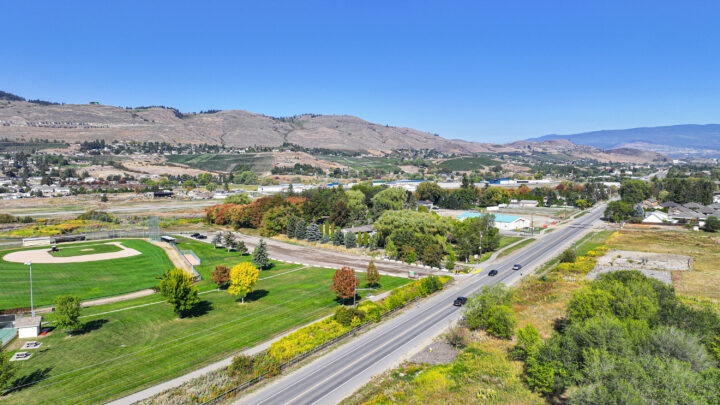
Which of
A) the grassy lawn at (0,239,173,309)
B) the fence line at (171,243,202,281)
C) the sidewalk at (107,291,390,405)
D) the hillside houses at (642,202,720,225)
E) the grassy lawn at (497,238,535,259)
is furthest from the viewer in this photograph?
the hillside houses at (642,202,720,225)

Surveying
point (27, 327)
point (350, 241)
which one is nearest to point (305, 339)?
point (27, 327)

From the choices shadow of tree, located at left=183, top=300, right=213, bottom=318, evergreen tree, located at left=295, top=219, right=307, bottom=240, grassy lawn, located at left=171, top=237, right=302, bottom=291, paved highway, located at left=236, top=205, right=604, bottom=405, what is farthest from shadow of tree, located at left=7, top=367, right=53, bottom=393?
evergreen tree, located at left=295, top=219, right=307, bottom=240

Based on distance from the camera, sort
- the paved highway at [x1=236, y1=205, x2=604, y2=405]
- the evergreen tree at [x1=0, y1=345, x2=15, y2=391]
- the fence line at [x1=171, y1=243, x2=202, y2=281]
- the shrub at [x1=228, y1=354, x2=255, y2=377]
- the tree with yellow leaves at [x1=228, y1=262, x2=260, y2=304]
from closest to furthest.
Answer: the evergreen tree at [x1=0, y1=345, x2=15, y2=391], the paved highway at [x1=236, y1=205, x2=604, y2=405], the shrub at [x1=228, y1=354, x2=255, y2=377], the tree with yellow leaves at [x1=228, y1=262, x2=260, y2=304], the fence line at [x1=171, y1=243, x2=202, y2=281]

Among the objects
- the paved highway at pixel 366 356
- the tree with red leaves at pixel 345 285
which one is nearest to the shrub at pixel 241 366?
the paved highway at pixel 366 356

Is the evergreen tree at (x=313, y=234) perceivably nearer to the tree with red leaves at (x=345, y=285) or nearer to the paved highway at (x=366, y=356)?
the paved highway at (x=366, y=356)

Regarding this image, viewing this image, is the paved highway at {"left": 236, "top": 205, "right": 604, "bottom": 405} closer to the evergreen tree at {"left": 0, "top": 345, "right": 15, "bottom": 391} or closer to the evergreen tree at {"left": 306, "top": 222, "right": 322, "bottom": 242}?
the evergreen tree at {"left": 0, "top": 345, "right": 15, "bottom": 391}

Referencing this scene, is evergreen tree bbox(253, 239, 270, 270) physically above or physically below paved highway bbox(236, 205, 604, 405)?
above

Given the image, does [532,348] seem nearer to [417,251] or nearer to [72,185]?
[417,251]
